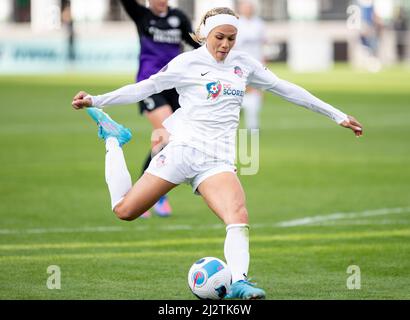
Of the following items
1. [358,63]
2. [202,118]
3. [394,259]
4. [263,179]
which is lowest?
[394,259]

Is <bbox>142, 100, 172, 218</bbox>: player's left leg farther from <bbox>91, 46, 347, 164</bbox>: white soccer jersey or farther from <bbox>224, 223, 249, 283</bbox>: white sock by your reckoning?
<bbox>224, 223, 249, 283</bbox>: white sock

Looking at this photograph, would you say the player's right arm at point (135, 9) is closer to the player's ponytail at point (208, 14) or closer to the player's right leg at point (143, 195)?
the player's ponytail at point (208, 14)

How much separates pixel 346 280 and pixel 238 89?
6.21ft

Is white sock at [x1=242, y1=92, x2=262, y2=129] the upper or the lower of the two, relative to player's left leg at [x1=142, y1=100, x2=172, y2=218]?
upper

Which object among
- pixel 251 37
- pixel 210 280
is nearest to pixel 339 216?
pixel 210 280

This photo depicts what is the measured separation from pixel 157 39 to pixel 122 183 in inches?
176

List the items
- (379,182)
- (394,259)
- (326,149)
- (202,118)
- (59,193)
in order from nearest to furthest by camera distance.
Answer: (202,118) < (394,259) < (59,193) < (379,182) < (326,149)

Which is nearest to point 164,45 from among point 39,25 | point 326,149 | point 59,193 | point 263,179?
point 59,193

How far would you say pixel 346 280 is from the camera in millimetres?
9148

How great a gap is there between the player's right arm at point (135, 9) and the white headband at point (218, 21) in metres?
4.28

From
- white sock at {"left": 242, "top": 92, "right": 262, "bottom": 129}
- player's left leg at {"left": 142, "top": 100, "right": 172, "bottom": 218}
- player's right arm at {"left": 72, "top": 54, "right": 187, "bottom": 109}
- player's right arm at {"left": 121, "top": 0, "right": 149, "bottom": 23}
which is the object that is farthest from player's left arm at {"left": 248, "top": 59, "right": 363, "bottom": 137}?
white sock at {"left": 242, "top": 92, "right": 262, "bottom": 129}

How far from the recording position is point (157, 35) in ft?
43.1

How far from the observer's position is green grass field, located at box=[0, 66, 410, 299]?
359 inches
